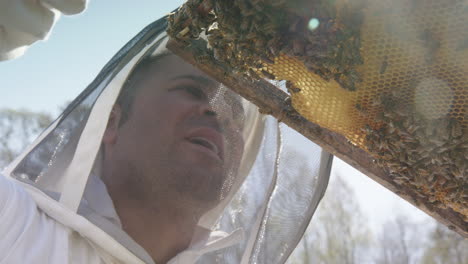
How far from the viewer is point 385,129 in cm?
160

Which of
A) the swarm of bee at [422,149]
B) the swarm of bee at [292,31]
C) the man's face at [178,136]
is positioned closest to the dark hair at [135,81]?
the man's face at [178,136]

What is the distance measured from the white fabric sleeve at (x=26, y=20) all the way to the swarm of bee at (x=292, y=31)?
745 mm

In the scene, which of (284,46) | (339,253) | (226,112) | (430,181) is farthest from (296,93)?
(339,253)

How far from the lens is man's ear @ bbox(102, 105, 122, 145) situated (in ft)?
8.00

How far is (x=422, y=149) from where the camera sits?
4.97 feet

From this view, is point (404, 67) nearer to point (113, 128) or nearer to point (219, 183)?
point (219, 183)

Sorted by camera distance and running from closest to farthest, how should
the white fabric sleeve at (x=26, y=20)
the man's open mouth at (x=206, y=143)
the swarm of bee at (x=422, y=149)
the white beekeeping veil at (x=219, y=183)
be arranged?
the swarm of bee at (x=422, y=149), the white fabric sleeve at (x=26, y=20), the white beekeeping veil at (x=219, y=183), the man's open mouth at (x=206, y=143)

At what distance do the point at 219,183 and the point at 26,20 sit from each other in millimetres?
1452

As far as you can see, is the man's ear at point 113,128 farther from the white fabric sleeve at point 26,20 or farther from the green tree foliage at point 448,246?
the green tree foliage at point 448,246

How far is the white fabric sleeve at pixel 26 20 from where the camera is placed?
5.79 feet

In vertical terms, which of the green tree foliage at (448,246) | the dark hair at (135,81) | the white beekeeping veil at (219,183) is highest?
the dark hair at (135,81)

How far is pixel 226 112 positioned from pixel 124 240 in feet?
3.44

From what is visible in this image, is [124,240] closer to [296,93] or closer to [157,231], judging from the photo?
[157,231]

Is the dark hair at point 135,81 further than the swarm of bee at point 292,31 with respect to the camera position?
Yes
